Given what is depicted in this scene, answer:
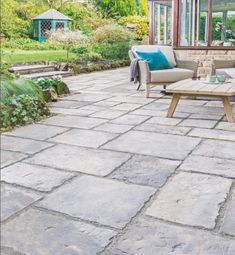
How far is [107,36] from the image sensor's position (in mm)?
11148

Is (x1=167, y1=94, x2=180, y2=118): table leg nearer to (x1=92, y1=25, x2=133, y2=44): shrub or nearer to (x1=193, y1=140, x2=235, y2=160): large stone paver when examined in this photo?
(x1=193, y1=140, x2=235, y2=160): large stone paver

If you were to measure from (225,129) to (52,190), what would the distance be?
197 centimetres

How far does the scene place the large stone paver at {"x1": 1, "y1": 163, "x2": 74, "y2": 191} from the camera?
210cm

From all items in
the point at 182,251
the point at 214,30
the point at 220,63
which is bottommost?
the point at 182,251

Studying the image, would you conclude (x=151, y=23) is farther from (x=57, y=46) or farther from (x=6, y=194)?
(x=6, y=194)

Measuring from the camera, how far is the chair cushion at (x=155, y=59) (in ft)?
17.5

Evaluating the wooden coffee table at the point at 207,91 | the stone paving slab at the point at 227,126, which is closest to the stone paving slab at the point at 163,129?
the stone paving slab at the point at 227,126

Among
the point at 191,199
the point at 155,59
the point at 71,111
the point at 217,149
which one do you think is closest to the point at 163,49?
the point at 155,59

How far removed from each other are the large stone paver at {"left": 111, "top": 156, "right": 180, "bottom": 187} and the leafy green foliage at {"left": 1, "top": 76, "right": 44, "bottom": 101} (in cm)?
152

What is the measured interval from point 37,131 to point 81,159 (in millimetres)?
887

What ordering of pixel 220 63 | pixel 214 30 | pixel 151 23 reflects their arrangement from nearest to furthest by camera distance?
pixel 220 63 → pixel 214 30 → pixel 151 23

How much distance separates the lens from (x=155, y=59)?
536 cm

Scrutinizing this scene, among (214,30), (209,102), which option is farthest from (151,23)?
(209,102)

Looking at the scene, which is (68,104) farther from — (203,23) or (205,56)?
(203,23)
